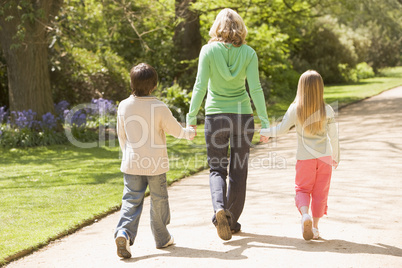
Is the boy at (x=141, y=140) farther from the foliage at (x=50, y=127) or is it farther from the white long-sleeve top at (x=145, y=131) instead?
the foliage at (x=50, y=127)

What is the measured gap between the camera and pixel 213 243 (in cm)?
464

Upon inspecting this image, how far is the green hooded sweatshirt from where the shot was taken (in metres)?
4.55

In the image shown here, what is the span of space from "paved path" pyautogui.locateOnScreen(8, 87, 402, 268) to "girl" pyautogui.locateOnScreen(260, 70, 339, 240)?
1.25 ft

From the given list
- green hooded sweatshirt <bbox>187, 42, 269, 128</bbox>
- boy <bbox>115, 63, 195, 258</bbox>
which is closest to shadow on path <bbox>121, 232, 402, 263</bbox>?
boy <bbox>115, 63, 195, 258</bbox>

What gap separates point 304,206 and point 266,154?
4.94 metres

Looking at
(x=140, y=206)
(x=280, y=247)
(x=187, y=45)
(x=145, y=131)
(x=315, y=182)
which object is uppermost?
(x=187, y=45)

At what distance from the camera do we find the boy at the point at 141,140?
14.3 feet

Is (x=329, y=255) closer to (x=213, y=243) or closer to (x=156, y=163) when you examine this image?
(x=213, y=243)

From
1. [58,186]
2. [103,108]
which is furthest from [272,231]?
[103,108]

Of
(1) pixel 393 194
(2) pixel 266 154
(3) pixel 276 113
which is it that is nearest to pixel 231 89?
(1) pixel 393 194

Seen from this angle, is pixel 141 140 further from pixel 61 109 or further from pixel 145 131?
pixel 61 109

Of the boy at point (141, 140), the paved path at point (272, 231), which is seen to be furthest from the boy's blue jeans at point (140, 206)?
the paved path at point (272, 231)

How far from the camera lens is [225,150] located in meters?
4.69

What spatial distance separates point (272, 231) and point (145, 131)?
1.54 metres
